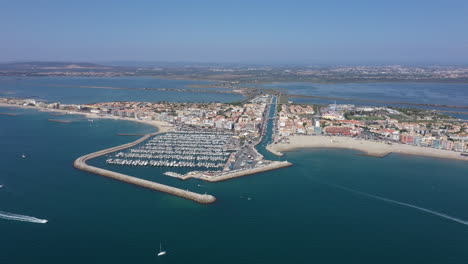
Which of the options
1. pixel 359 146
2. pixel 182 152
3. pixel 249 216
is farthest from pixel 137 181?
pixel 359 146

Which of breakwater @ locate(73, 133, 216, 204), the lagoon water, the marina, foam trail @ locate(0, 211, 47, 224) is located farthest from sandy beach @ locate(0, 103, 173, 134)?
foam trail @ locate(0, 211, 47, 224)

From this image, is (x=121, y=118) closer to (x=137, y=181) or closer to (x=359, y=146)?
(x=137, y=181)

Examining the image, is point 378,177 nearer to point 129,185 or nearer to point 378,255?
point 378,255

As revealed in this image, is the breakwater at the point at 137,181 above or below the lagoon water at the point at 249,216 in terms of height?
above

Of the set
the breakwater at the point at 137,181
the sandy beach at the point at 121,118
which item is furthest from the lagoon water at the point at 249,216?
the sandy beach at the point at 121,118

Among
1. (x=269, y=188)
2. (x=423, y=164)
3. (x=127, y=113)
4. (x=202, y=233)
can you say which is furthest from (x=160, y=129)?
(x=423, y=164)

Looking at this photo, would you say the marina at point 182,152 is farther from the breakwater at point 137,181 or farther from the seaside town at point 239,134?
the breakwater at point 137,181
